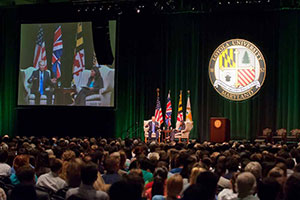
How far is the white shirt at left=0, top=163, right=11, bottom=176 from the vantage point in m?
6.52

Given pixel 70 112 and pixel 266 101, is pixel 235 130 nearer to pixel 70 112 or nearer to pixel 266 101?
pixel 266 101

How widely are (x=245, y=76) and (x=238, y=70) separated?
351mm

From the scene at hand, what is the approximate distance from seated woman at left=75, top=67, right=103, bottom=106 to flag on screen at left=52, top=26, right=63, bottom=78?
1.26m

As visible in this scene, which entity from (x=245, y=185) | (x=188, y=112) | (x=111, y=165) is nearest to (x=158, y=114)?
(x=188, y=112)

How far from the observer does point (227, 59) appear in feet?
62.7

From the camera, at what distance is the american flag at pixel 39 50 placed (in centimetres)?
1986

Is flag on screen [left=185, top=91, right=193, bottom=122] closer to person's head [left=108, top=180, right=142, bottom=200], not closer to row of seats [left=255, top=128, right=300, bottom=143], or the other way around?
row of seats [left=255, top=128, right=300, bottom=143]

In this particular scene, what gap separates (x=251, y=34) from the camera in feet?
62.3

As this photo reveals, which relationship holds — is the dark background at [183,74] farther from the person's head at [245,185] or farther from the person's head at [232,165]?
the person's head at [245,185]

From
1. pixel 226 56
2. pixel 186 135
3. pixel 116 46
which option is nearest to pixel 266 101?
pixel 226 56

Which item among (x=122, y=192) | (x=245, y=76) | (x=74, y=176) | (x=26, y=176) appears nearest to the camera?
(x=122, y=192)

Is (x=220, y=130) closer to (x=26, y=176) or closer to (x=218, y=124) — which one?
(x=218, y=124)

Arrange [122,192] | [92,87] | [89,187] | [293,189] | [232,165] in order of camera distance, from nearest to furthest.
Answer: [122,192], [293,189], [89,187], [232,165], [92,87]

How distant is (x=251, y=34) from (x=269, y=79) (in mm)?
1868
